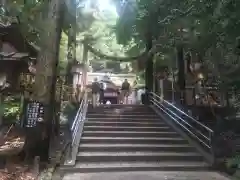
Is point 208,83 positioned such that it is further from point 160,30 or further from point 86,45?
point 86,45

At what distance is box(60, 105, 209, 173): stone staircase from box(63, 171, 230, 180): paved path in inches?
11.1

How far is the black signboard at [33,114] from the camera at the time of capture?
24.2 feet

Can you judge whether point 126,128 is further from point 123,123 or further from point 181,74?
point 181,74

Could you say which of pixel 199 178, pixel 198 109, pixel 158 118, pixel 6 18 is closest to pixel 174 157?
pixel 199 178

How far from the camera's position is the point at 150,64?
14477 mm

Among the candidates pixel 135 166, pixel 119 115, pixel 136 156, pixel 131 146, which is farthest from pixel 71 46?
pixel 135 166

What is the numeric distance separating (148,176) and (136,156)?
123 centimetres

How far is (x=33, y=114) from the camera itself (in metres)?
7.38

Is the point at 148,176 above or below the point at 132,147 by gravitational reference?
below

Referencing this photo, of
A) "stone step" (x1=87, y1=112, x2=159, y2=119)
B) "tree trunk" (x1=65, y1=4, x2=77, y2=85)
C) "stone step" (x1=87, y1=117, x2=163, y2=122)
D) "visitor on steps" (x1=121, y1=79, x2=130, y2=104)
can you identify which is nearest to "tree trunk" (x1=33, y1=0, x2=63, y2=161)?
"stone step" (x1=87, y1=117, x2=163, y2=122)

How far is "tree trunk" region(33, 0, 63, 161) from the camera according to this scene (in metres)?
7.29

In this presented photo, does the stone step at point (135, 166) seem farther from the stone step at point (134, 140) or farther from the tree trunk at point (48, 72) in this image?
the stone step at point (134, 140)

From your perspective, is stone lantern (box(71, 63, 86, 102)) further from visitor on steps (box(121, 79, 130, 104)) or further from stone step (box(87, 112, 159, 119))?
stone step (box(87, 112, 159, 119))

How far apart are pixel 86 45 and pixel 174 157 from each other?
9146mm
